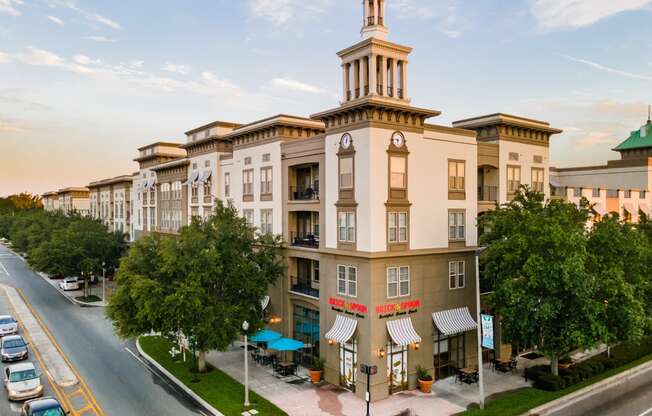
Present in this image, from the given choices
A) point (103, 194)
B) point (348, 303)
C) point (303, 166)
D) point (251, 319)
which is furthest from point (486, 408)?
point (103, 194)

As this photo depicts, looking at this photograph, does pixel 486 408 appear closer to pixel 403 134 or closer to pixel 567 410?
pixel 567 410

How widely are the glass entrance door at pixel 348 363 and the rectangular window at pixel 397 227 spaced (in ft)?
20.9

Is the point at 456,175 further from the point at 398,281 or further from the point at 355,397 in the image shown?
the point at 355,397

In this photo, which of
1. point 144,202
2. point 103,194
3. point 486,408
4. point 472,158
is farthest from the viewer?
point 103,194

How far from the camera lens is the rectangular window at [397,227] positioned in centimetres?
2756

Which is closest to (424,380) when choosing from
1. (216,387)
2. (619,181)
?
(216,387)

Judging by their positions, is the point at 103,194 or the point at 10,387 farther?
the point at 103,194

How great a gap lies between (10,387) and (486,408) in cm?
2558

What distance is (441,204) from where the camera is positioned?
30312 millimetres

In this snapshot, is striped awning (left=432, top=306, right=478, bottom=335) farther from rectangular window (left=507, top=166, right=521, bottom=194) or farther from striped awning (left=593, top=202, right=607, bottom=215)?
striped awning (left=593, top=202, right=607, bottom=215)

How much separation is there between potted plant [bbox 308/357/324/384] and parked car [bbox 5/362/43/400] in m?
15.2

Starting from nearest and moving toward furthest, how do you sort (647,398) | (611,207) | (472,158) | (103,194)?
(647,398)
(472,158)
(611,207)
(103,194)

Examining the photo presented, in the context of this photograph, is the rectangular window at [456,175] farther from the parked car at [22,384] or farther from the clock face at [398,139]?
the parked car at [22,384]

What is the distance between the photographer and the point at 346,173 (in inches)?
1109
